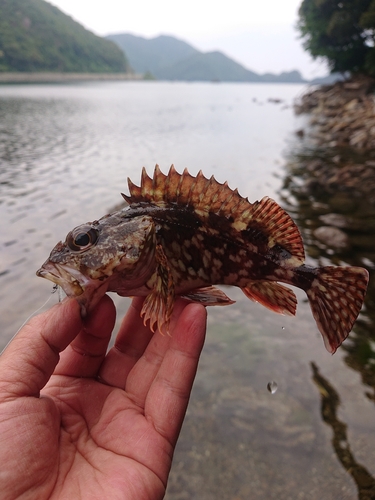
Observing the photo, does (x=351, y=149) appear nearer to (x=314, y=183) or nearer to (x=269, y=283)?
(x=314, y=183)

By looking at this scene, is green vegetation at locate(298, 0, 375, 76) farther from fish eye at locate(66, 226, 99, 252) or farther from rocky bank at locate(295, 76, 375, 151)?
fish eye at locate(66, 226, 99, 252)

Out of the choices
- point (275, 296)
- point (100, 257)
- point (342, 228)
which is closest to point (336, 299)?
point (275, 296)

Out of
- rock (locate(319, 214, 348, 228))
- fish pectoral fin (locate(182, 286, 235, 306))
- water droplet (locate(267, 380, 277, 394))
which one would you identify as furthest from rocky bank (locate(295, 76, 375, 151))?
fish pectoral fin (locate(182, 286, 235, 306))

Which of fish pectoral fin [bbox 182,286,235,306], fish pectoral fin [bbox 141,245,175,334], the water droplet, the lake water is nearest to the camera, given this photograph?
fish pectoral fin [bbox 141,245,175,334]

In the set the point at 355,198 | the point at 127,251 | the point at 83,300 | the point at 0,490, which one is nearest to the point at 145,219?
the point at 127,251

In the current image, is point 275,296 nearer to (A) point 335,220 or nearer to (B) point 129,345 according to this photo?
(B) point 129,345

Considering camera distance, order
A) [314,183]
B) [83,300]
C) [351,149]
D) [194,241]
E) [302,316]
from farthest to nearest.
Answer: [351,149] < [314,183] < [302,316] < [194,241] < [83,300]
